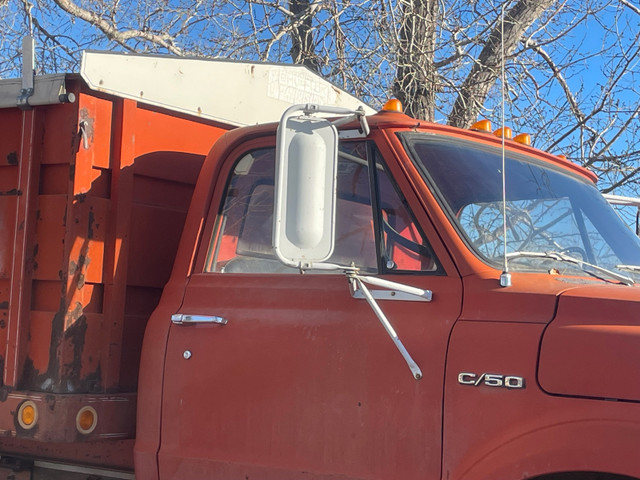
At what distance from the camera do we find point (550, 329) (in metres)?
2.55

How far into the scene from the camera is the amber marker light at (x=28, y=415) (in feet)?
11.4

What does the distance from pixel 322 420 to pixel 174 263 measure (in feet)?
3.53

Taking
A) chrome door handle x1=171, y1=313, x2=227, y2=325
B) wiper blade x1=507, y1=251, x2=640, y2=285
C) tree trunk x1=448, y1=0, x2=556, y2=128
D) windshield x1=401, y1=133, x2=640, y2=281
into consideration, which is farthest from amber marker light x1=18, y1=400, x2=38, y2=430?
tree trunk x1=448, y1=0, x2=556, y2=128

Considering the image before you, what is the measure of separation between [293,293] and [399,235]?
18.8 inches

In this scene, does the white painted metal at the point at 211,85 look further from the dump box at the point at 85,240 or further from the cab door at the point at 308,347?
the cab door at the point at 308,347

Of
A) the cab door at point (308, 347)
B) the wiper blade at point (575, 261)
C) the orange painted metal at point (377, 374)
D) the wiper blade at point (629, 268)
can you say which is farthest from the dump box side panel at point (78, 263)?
the wiper blade at point (629, 268)

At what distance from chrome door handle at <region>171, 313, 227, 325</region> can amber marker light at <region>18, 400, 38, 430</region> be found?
717 mm

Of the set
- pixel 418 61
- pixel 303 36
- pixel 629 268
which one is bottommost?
pixel 629 268

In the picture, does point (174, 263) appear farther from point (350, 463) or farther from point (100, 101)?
point (350, 463)

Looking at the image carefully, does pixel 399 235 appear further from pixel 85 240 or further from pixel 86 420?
pixel 86 420

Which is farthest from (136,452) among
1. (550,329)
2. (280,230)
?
(550,329)

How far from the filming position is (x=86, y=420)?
345cm

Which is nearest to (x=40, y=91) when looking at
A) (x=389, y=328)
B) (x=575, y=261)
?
(x=389, y=328)

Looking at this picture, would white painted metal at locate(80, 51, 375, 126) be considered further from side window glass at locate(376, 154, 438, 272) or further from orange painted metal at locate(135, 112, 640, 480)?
side window glass at locate(376, 154, 438, 272)
